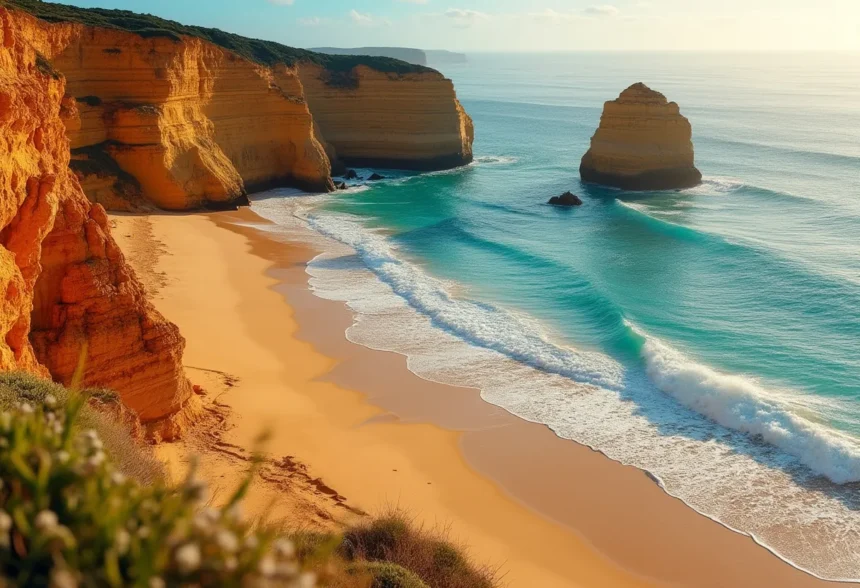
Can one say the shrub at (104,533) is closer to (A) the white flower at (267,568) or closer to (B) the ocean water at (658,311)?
(A) the white flower at (267,568)

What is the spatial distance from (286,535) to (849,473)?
10749mm

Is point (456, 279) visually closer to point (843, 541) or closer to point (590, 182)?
point (843, 541)

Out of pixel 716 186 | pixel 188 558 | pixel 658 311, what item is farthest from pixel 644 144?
pixel 188 558

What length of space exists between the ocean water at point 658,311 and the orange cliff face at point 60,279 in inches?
285

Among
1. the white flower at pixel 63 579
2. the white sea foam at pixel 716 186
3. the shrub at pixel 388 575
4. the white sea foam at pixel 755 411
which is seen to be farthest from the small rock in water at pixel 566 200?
the white flower at pixel 63 579

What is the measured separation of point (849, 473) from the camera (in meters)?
13.7

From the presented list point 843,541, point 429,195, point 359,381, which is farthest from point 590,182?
point 843,541

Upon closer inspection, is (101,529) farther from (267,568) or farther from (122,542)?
(267,568)

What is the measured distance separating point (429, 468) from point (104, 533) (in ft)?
34.7

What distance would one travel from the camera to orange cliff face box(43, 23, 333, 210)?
3278 centimetres

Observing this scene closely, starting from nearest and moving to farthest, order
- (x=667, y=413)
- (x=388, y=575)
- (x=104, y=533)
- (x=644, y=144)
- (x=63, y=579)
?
(x=63, y=579) → (x=104, y=533) → (x=388, y=575) → (x=667, y=413) → (x=644, y=144)

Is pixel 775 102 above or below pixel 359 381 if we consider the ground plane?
above

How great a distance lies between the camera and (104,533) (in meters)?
3.42

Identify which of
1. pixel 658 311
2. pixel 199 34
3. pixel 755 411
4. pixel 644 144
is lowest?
pixel 658 311
